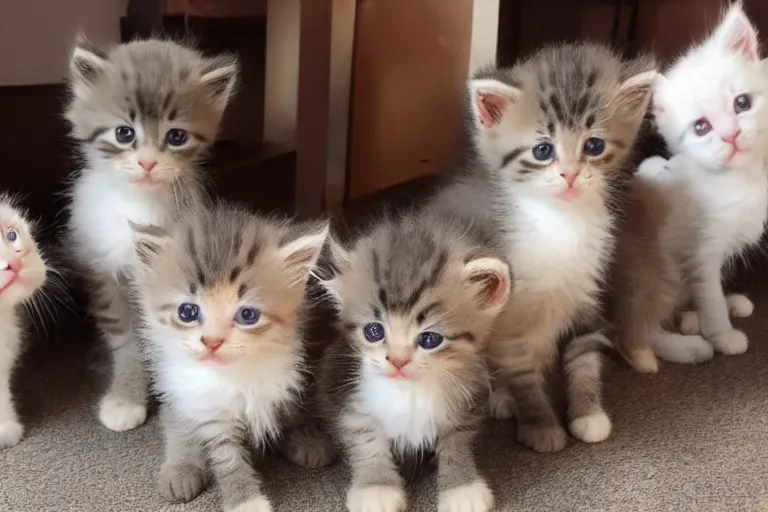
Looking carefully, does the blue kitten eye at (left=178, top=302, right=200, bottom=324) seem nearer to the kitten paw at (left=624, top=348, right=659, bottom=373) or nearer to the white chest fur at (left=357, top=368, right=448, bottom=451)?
the white chest fur at (left=357, top=368, right=448, bottom=451)

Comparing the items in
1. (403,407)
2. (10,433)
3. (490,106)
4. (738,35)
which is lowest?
(10,433)

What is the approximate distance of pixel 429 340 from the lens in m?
0.97

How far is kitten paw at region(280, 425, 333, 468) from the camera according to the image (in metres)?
1.11

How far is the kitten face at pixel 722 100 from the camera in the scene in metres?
1.28

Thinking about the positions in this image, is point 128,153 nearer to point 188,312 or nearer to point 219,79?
point 219,79

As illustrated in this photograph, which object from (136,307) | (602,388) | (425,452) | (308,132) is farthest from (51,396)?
(602,388)

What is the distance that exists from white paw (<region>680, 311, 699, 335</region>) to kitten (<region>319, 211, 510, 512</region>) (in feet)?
2.02

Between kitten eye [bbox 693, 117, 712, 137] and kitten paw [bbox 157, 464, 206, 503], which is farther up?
kitten eye [bbox 693, 117, 712, 137]

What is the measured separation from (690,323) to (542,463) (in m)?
0.55

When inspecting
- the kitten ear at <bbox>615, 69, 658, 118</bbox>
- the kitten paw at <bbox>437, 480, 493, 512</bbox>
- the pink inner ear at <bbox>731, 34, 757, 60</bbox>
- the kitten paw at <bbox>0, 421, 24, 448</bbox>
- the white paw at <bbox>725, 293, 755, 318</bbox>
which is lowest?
the kitten paw at <bbox>0, 421, 24, 448</bbox>

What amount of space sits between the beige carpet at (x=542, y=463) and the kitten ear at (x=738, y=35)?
554 mm

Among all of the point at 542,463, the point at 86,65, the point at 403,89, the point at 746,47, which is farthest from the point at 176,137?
the point at 746,47

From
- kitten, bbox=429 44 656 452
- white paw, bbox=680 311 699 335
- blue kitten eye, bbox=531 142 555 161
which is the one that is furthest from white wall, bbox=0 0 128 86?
white paw, bbox=680 311 699 335

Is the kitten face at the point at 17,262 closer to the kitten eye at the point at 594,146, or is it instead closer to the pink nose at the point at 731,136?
the kitten eye at the point at 594,146
